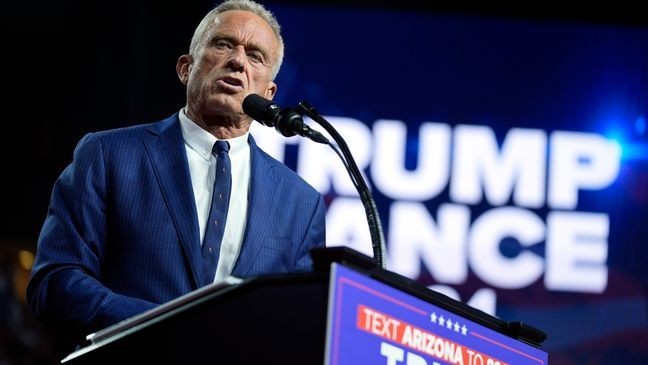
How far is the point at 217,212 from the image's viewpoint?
1.98 m

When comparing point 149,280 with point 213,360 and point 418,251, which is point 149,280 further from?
point 418,251

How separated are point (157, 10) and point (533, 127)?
186cm

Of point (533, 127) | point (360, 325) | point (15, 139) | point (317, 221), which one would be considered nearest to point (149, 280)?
point (317, 221)

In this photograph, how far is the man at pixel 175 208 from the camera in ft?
6.01

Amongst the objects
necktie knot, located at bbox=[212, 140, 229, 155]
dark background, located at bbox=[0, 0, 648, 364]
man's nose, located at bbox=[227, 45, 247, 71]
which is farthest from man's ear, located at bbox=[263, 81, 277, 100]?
dark background, located at bbox=[0, 0, 648, 364]

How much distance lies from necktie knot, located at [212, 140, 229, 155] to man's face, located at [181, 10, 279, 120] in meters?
0.07

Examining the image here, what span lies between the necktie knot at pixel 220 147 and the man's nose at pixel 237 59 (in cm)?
17

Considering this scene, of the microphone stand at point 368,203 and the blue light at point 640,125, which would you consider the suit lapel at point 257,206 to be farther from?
the blue light at point 640,125

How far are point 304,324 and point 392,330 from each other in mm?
117

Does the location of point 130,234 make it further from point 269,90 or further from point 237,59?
point 269,90

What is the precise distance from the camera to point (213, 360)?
1.44 metres

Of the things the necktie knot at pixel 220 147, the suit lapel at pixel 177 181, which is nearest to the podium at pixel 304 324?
the suit lapel at pixel 177 181

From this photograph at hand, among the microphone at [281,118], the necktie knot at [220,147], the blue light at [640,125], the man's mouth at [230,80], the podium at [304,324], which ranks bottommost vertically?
the podium at [304,324]

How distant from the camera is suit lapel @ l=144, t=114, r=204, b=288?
189 cm
